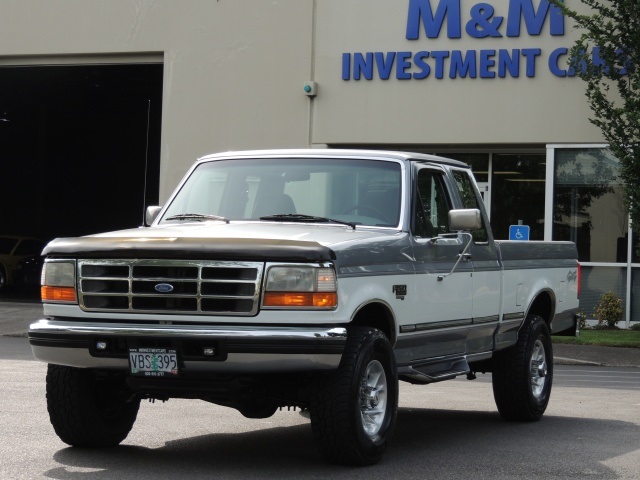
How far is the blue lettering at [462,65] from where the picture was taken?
23.5m

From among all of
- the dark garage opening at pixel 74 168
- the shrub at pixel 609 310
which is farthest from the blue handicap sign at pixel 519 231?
the dark garage opening at pixel 74 168

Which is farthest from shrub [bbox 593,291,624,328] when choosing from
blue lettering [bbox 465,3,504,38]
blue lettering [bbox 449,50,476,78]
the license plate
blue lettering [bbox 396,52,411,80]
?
the license plate

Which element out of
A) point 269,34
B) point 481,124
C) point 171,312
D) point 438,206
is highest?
point 269,34

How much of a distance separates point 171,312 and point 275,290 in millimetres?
660

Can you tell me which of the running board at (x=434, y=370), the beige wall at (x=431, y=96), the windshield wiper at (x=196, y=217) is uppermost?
the beige wall at (x=431, y=96)

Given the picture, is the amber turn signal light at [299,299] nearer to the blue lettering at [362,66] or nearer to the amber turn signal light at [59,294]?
the amber turn signal light at [59,294]

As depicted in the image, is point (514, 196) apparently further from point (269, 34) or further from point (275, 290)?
point (275, 290)

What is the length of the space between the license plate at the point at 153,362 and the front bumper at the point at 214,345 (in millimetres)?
39

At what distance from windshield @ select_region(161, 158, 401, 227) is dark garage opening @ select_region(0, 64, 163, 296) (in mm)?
35919

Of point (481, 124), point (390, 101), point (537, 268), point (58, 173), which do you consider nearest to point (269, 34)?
point (390, 101)

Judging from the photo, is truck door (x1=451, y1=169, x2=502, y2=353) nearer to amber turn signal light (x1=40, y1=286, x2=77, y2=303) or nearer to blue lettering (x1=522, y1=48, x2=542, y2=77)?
amber turn signal light (x1=40, y1=286, x2=77, y2=303)

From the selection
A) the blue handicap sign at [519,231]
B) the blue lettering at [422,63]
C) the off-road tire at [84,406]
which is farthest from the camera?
the blue lettering at [422,63]

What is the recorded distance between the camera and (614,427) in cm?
1055

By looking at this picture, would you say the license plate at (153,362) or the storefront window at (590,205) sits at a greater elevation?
the storefront window at (590,205)
